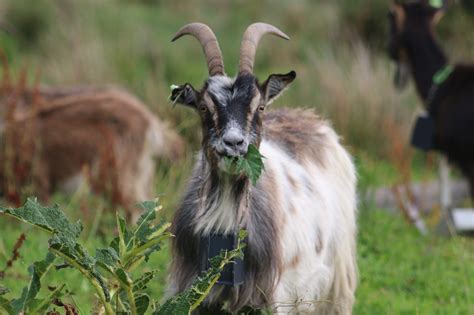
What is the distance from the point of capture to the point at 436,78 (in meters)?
9.65

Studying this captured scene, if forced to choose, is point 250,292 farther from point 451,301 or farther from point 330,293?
point 451,301

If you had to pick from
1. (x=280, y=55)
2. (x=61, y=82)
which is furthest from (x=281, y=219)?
(x=280, y=55)

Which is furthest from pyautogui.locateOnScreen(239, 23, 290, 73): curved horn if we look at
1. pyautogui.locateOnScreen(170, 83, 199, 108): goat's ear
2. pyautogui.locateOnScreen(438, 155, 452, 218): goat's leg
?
pyautogui.locateOnScreen(438, 155, 452, 218): goat's leg

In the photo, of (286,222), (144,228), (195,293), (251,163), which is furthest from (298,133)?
(195,293)

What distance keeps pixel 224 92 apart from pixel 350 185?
1787mm

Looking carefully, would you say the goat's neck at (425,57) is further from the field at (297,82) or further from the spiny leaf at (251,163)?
the spiny leaf at (251,163)

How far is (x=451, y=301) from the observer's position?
6.64 meters

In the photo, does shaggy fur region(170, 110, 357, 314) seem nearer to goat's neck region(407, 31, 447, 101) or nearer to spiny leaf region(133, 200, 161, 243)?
spiny leaf region(133, 200, 161, 243)

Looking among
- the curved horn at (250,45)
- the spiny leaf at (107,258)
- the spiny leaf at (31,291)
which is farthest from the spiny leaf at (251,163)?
the spiny leaf at (31,291)

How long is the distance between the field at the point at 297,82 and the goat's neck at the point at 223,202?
777mm

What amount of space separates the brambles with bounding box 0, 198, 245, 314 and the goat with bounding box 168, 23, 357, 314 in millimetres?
460

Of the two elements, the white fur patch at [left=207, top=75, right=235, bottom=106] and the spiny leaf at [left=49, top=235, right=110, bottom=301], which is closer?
the spiny leaf at [left=49, top=235, right=110, bottom=301]

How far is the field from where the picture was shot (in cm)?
712

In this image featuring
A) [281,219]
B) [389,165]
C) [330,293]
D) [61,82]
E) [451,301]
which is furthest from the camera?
[61,82]
